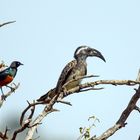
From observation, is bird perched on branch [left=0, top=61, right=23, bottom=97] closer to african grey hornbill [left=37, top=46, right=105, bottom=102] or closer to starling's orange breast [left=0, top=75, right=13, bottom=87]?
starling's orange breast [left=0, top=75, right=13, bottom=87]

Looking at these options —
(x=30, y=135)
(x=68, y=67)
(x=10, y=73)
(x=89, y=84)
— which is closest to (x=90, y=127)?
(x=89, y=84)

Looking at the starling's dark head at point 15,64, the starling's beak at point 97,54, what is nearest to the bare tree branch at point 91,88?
the starling's beak at point 97,54

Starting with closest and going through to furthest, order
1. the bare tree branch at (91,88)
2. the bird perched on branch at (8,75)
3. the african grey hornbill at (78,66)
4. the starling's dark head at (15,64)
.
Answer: the bare tree branch at (91,88) < the african grey hornbill at (78,66) < the bird perched on branch at (8,75) < the starling's dark head at (15,64)

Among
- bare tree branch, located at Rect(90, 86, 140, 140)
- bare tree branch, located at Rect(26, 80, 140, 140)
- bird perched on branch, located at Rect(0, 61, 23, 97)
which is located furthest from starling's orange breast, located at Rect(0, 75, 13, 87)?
bare tree branch, located at Rect(90, 86, 140, 140)

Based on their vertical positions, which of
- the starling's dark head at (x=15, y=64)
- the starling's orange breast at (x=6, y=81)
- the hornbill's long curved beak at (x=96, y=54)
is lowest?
the starling's orange breast at (x=6, y=81)

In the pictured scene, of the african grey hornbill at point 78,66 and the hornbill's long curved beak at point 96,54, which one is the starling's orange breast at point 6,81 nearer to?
the african grey hornbill at point 78,66

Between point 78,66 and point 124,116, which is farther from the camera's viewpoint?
point 78,66

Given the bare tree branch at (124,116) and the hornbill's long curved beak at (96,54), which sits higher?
the hornbill's long curved beak at (96,54)

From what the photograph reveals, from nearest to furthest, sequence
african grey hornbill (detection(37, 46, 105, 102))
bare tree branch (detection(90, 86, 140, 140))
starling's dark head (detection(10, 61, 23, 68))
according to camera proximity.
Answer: bare tree branch (detection(90, 86, 140, 140)), african grey hornbill (detection(37, 46, 105, 102)), starling's dark head (detection(10, 61, 23, 68))

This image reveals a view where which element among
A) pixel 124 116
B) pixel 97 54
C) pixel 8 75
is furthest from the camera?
pixel 8 75

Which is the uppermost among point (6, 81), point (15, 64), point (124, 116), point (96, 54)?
point (96, 54)

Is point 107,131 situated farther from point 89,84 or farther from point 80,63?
point 80,63

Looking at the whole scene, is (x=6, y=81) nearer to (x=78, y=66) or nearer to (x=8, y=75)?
(x=8, y=75)

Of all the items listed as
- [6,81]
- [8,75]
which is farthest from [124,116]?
[8,75]
